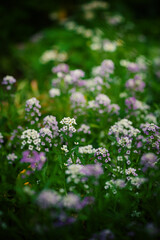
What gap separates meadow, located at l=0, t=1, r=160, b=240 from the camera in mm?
1580

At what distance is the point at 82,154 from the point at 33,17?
6.05 meters

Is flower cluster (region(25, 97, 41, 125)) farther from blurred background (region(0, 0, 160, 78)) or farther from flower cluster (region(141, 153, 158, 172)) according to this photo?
blurred background (region(0, 0, 160, 78))

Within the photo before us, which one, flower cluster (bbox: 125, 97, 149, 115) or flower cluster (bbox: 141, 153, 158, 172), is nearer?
flower cluster (bbox: 141, 153, 158, 172)

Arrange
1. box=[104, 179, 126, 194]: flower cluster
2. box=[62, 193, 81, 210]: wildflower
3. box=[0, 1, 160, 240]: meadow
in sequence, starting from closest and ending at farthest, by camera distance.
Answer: box=[62, 193, 81, 210]: wildflower < box=[0, 1, 160, 240]: meadow < box=[104, 179, 126, 194]: flower cluster

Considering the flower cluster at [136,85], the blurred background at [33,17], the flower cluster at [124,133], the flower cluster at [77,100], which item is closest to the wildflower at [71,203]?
the flower cluster at [124,133]

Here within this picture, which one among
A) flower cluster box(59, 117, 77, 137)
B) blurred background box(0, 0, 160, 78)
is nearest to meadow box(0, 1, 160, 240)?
flower cluster box(59, 117, 77, 137)

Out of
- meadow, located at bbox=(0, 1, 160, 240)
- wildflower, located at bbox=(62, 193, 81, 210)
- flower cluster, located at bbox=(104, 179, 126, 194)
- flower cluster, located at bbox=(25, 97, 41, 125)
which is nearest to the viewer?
wildflower, located at bbox=(62, 193, 81, 210)

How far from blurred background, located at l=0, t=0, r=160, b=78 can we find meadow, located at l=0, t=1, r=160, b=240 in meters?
0.99

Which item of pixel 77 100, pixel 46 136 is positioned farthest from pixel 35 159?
pixel 77 100

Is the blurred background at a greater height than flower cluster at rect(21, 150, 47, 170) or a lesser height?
greater

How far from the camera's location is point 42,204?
4.49 ft

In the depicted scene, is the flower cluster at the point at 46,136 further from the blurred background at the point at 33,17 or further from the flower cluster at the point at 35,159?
the blurred background at the point at 33,17

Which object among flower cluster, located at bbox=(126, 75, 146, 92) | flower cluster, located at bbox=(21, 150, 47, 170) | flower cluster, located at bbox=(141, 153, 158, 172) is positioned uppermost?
flower cluster, located at bbox=(126, 75, 146, 92)

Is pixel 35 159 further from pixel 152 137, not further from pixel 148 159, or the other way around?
pixel 152 137
